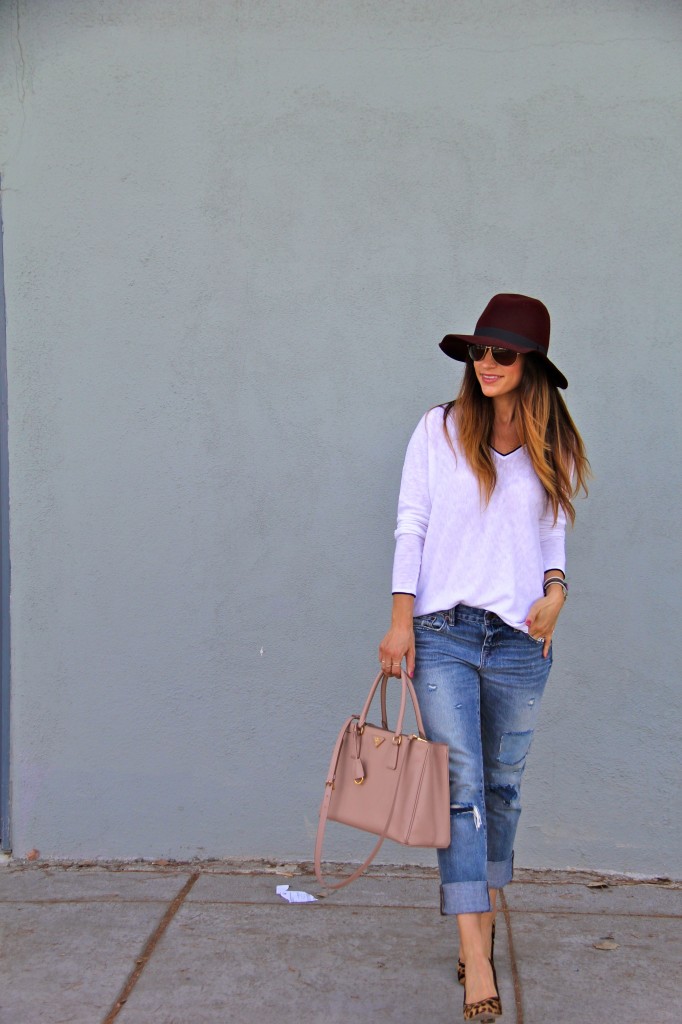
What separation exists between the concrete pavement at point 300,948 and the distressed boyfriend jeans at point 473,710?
0.46 metres

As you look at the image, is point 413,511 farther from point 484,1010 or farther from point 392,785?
point 484,1010

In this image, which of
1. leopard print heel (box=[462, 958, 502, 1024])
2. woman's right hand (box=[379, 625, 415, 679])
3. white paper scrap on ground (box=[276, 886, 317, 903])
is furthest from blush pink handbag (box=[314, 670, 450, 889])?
white paper scrap on ground (box=[276, 886, 317, 903])

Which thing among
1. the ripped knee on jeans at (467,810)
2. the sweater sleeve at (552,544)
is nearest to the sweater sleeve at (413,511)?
the sweater sleeve at (552,544)

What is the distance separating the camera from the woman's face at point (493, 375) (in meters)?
2.85

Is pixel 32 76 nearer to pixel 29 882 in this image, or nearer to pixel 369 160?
pixel 369 160

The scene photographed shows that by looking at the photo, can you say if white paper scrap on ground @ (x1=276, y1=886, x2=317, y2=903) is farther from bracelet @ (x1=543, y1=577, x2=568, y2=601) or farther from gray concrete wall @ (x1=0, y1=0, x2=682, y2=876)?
bracelet @ (x1=543, y1=577, x2=568, y2=601)

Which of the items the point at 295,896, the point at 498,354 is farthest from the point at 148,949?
the point at 498,354

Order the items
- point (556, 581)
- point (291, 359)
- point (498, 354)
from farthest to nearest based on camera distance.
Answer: point (291, 359) < point (556, 581) < point (498, 354)

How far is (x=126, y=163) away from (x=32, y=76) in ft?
1.53

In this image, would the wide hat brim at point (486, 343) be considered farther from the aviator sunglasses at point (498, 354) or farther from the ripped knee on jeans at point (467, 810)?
the ripped knee on jeans at point (467, 810)

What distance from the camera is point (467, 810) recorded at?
2.77 m

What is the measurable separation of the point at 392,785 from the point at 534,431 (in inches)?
38.7

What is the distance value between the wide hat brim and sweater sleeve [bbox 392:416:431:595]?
0.85 ft

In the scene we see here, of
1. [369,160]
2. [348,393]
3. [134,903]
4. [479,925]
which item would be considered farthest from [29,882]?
[369,160]
